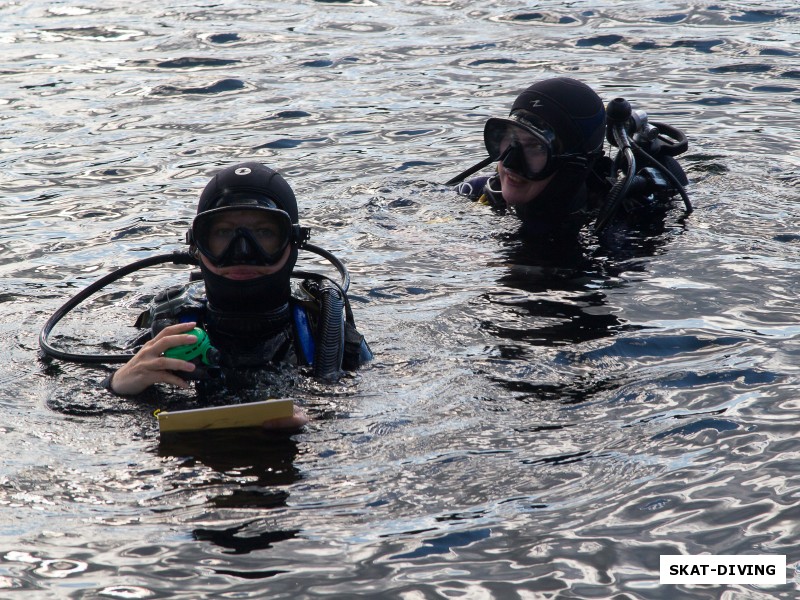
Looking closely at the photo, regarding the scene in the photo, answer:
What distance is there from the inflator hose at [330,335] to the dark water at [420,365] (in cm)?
12

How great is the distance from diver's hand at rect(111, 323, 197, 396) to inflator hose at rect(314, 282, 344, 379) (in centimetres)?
66

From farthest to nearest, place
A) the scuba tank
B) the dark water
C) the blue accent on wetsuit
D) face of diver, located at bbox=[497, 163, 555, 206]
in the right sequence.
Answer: face of diver, located at bbox=[497, 163, 555, 206] → the scuba tank → the blue accent on wetsuit → the dark water

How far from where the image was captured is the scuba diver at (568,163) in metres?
7.23

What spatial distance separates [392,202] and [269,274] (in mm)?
3775

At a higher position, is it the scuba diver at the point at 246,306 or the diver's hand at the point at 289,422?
the scuba diver at the point at 246,306

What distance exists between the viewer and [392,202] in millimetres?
8258

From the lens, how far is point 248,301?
15.2 ft

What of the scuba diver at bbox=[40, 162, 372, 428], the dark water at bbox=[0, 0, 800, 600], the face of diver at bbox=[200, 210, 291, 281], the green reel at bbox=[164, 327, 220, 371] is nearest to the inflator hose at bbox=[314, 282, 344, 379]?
the scuba diver at bbox=[40, 162, 372, 428]

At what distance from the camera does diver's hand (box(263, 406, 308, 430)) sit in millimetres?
4191

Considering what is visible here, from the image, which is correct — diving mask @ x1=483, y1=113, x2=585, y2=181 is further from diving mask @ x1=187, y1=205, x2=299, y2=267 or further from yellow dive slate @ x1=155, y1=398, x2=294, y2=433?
yellow dive slate @ x1=155, y1=398, x2=294, y2=433

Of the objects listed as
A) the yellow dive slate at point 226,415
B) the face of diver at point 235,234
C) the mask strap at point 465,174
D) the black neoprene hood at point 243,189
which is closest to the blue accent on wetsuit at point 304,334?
the face of diver at point 235,234

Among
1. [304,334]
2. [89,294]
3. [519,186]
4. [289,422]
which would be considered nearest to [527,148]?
[519,186]

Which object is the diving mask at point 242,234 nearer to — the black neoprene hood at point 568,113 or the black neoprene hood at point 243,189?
the black neoprene hood at point 243,189

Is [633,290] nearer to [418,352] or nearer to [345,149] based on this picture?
[418,352]
